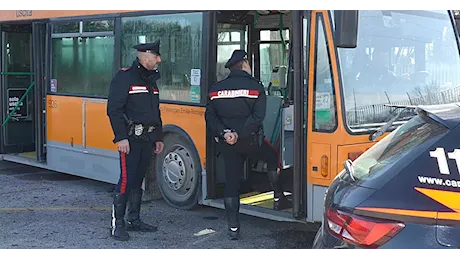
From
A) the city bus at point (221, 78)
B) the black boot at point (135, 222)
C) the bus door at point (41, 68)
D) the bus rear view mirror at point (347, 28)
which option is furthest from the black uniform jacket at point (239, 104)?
the bus door at point (41, 68)

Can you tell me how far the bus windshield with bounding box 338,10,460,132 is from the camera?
5465mm

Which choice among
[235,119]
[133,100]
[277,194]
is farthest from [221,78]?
[277,194]

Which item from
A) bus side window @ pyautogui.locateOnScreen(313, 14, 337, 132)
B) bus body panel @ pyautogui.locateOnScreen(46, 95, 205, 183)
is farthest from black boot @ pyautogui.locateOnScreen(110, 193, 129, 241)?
bus side window @ pyautogui.locateOnScreen(313, 14, 337, 132)

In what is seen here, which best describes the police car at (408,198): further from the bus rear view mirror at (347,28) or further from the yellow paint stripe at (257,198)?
the yellow paint stripe at (257,198)

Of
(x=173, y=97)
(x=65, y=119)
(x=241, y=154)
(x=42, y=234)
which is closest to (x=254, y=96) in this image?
(x=241, y=154)

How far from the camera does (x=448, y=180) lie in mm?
2846

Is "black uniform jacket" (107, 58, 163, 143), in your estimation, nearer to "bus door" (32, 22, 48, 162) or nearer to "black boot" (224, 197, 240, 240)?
"black boot" (224, 197, 240, 240)

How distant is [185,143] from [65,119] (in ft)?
7.79

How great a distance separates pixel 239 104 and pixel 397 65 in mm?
1579

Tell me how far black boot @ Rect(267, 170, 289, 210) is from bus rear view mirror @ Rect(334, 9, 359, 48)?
1863 millimetres

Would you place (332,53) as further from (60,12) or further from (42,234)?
(60,12)

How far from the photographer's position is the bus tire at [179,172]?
6.73m

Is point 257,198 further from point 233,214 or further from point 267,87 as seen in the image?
point 267,87

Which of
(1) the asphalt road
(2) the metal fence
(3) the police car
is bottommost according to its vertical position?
(1) the asphalt road
